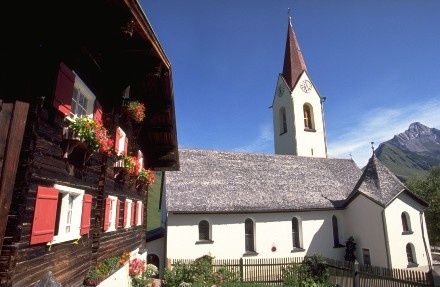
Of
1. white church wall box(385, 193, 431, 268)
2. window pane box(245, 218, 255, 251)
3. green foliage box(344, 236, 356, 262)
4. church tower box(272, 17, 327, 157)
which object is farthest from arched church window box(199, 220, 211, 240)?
church tower box(272, 17, 327, 157)

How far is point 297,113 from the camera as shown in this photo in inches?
1406

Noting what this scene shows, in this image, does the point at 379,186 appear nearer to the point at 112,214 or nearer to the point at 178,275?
the point at 178,275

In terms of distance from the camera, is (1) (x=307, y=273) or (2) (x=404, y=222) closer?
(1) (x=307, y=273)

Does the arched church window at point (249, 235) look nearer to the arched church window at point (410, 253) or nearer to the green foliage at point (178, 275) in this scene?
the green foliage at point (178, 275)

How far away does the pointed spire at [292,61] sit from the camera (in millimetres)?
37750

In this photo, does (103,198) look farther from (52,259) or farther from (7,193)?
(7,193)

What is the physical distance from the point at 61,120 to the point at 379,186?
23.9m

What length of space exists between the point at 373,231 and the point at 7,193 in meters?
24.4

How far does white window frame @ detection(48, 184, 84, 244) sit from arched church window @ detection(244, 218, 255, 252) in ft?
58.4

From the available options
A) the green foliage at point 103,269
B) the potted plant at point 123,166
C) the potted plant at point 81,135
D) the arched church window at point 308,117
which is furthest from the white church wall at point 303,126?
the potted plant at point 81,135

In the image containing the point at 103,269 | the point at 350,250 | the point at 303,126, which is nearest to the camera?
the point at 103,269

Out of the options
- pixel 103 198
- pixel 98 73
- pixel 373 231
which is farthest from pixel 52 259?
pixel 373 231

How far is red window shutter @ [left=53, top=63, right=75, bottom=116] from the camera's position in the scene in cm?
632

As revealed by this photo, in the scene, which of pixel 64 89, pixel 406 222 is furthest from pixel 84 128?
pixel 406 222
